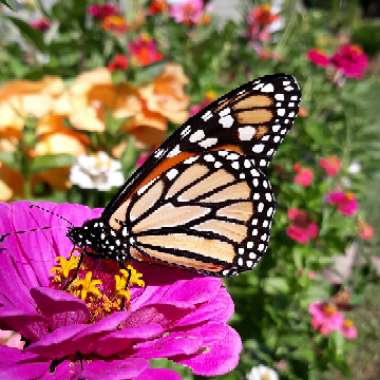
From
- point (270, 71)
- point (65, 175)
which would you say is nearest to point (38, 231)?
point (65, 175)

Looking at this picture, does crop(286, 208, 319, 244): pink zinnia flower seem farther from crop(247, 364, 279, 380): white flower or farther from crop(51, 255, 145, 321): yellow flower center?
crop(51, 255, 145, 321): yellow flower center

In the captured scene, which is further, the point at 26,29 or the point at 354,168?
the point at 354,168

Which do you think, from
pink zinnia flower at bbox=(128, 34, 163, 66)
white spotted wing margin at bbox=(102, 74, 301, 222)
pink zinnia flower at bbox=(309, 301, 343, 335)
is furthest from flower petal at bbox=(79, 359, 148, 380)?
pink zinnia flower at bbox=(128, 34, 163, 66)

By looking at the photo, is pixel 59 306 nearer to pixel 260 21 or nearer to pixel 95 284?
pixel 95 284

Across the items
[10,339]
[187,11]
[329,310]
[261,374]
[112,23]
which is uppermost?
[187,11]

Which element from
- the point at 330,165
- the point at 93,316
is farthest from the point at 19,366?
the point at 330,165

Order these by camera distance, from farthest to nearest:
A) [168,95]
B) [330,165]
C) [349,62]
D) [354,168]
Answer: [354,168] < [349,62] < [330,165] < [168,95]

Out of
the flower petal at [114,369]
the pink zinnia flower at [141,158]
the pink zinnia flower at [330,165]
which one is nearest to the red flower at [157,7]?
the pink zinnia flower at [330,165]
